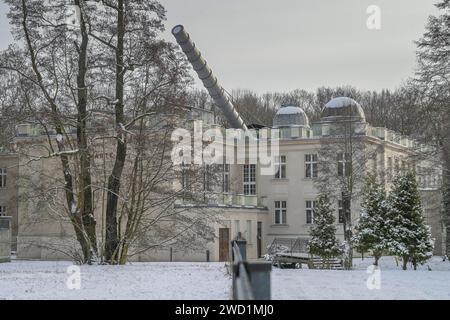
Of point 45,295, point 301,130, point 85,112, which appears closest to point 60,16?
point 85,112

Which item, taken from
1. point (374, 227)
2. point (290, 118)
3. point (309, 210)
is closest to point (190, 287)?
point (374, 227)

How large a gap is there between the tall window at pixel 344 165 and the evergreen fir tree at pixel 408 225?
21.4 feet

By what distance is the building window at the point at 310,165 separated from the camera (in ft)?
156

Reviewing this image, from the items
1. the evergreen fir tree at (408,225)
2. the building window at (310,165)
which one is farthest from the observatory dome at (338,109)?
the evergreen fir tree at (408,225)

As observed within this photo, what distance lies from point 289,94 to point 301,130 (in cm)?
3295

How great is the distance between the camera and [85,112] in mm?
25688

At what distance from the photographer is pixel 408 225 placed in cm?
2884

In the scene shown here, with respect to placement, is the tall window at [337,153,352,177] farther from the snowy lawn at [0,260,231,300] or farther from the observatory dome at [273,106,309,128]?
the snowy lawn at [0,260,231,300]

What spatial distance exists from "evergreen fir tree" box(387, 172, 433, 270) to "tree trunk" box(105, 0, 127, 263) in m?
10.9

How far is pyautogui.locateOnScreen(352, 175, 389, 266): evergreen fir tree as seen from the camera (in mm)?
29453

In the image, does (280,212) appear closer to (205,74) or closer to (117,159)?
(205,74)

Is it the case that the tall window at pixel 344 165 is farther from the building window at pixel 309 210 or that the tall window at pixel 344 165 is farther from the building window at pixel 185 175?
the building window at pixel 185 175
